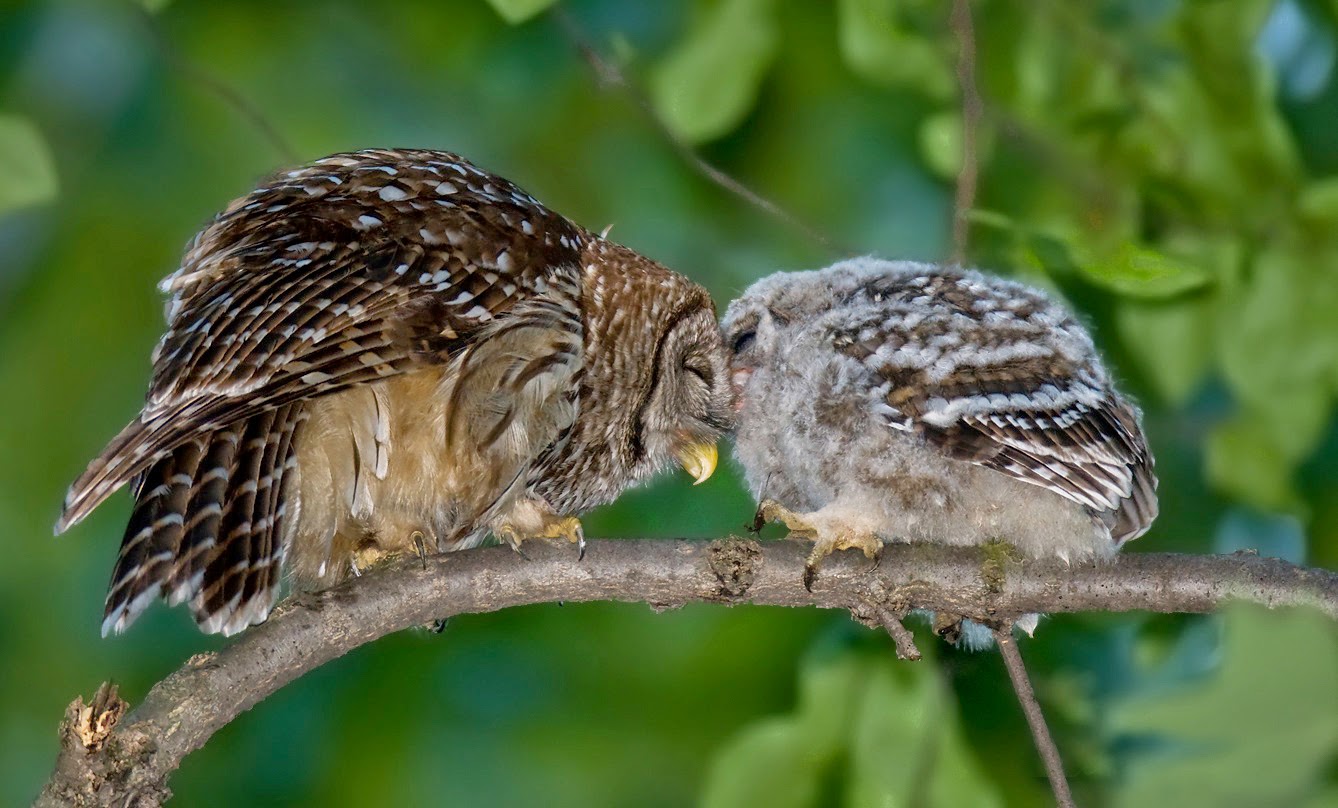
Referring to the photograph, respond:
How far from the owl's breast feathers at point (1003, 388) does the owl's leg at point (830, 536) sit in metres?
0.16

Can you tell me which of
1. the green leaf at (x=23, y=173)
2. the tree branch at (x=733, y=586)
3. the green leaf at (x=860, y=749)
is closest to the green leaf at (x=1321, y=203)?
the tree branch at (x=733, y=586)

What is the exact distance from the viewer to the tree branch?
169 centimetres

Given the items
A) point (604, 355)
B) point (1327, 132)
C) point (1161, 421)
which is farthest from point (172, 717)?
point (1327, 132)

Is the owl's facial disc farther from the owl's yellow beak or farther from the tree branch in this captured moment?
the tree branch

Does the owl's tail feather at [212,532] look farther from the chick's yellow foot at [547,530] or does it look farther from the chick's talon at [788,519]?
the chick's talon at [788,519]

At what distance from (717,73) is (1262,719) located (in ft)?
4.97

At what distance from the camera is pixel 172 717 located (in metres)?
1.51

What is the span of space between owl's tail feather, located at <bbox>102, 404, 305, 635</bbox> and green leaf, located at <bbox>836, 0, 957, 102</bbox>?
115cm

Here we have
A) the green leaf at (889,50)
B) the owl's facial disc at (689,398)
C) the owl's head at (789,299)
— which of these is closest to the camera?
the owl's head at (789,299)

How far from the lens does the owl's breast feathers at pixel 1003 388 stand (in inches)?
72.1

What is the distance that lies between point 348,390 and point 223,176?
1338 millimetres

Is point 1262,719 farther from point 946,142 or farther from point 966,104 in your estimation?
point 946,142

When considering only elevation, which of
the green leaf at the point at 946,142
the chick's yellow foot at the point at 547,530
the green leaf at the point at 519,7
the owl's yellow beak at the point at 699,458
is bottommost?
the owl's yellow beak at the point at 699,458

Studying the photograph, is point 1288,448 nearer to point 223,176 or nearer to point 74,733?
point 74,733
